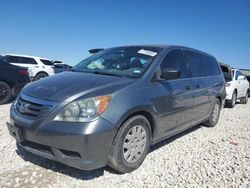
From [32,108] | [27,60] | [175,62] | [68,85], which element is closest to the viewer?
[32,108]

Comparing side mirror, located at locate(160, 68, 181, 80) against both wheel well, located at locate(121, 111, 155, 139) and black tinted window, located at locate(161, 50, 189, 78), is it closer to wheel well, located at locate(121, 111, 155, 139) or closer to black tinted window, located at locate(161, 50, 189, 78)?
black tinted window, located at locate(161, 50, 189, 78)

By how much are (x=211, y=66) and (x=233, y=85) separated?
4.95 meters

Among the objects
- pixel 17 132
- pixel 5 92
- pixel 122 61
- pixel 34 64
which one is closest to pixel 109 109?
pixel 17 132

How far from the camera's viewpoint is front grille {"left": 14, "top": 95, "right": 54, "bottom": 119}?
308 cm

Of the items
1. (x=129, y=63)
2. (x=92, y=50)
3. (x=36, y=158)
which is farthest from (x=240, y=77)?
(x=36, y=158)

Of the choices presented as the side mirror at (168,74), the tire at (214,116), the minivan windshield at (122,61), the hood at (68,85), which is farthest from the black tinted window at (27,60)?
the side mirror at (168,74)


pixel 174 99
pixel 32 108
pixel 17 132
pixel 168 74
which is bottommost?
pixel 17 132

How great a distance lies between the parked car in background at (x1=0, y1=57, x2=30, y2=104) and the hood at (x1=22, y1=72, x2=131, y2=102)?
16.5ft

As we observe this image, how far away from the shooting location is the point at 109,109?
310 cm

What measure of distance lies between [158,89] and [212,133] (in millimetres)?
2748

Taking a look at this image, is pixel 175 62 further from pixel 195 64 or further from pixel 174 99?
pixel 195 64

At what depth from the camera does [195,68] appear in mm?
5293

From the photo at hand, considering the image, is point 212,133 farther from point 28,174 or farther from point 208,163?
point 28,174

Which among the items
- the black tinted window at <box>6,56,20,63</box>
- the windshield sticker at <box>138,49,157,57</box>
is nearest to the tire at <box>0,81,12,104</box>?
the windshield sticker at <box>138,49,157,57</box>
